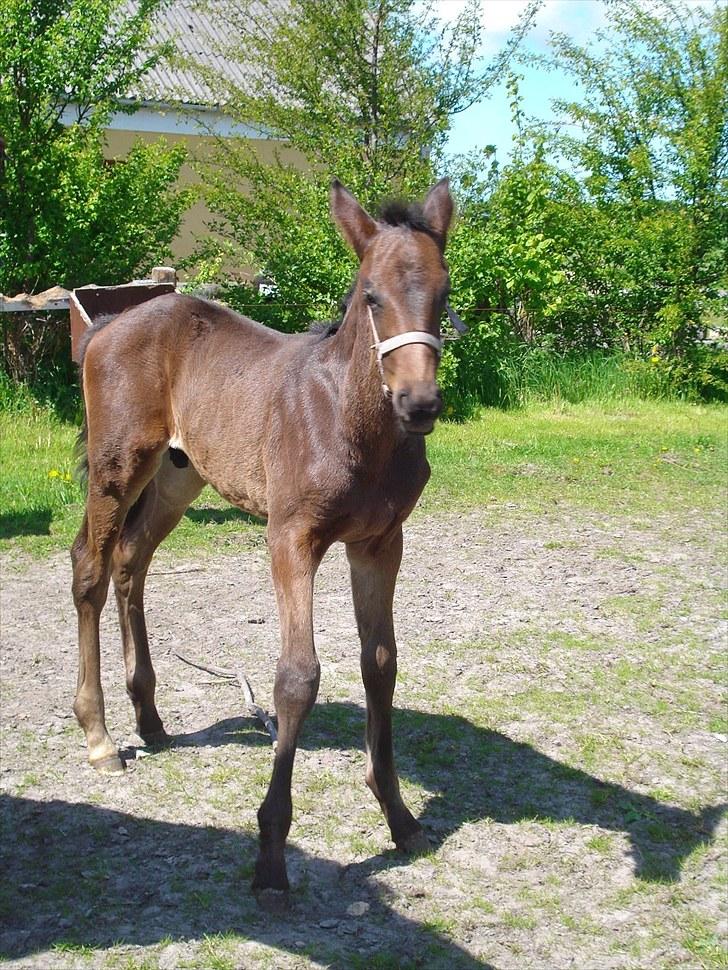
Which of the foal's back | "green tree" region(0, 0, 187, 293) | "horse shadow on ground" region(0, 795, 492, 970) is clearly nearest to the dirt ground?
"horse shadow on ground" region(0, 795, 492, 970)

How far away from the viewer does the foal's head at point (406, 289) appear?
10.4ft

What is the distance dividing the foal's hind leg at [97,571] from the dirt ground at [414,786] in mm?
178

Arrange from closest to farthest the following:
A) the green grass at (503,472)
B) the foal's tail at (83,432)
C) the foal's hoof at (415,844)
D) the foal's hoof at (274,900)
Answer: the foal's hoof at (274,900) → the foal's hoof at (415,844) → the foal's tail at (83,432) → the green grass at (503,472)

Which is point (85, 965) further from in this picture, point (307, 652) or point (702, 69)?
point (702, 69)

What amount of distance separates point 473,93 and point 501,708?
1156cm

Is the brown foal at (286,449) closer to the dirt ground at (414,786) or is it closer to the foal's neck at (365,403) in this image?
the foal's neck at (365,403)

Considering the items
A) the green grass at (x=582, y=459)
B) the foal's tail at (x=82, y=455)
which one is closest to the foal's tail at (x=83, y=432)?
the foal's tail at (x=82, y=455)

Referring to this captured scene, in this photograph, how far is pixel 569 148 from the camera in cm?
1527

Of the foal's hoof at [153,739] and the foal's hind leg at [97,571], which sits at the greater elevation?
the foal's hind leg at [97,571]

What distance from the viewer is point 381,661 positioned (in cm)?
413

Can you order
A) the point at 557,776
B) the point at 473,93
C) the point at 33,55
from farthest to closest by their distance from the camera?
the point at 473,93 < the point at 33,55 < the point at 557,776

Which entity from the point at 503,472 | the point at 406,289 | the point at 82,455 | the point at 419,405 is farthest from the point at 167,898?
the point at 503,472

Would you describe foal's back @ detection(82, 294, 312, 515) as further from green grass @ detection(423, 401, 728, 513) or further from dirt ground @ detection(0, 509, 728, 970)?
Answer: green grass @ detection(423, 401, 728, 513)

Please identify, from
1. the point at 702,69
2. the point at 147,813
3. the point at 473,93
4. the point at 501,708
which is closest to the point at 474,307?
the point at 473,93
